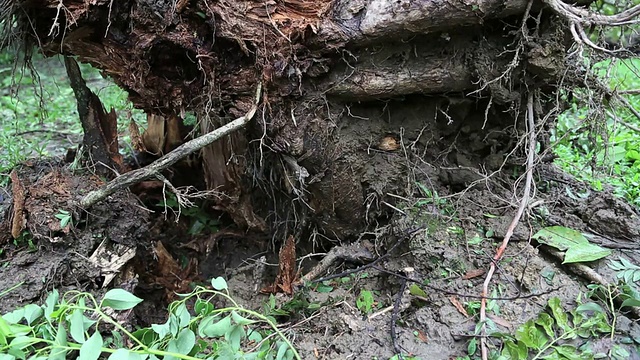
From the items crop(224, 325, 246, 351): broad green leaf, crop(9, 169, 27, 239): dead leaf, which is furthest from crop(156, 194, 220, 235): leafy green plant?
crop(224, 325, 246, 351): broad green leaf

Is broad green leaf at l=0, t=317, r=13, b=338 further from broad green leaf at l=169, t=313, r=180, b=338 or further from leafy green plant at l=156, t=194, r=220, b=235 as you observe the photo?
leafy green plant at l=156, t=194, r=220, b=235

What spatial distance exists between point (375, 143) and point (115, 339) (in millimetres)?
1437

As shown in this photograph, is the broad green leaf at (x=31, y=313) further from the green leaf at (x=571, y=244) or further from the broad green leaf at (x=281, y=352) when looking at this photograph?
the green leaf at (x=571, y=244)

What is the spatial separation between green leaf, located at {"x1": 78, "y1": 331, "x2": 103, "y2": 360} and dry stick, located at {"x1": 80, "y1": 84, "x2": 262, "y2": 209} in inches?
36.8

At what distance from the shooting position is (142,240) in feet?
8.33

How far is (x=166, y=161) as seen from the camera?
229 centimetres

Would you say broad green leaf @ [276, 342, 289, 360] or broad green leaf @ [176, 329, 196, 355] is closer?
broad green leaf @ [176, 329, 196, 355]

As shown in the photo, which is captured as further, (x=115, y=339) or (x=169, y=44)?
(x=169, y=44)

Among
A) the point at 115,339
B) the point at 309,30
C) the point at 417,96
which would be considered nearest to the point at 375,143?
the point at 417,96

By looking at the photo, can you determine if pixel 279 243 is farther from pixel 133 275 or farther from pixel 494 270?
pixel 494 270

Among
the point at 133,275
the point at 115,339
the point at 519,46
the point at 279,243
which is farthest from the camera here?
the point at 279,243

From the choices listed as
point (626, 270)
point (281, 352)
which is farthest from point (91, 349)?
point (626, 270)

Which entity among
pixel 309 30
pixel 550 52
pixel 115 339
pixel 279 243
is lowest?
pixel 279 243

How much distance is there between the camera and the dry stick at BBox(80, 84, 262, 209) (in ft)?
7.51
